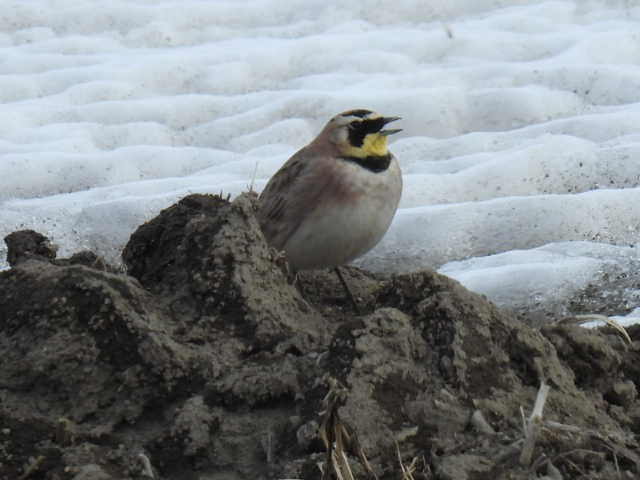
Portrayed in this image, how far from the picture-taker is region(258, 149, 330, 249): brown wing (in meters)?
5.05

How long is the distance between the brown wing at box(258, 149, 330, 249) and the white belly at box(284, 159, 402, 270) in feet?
0.14

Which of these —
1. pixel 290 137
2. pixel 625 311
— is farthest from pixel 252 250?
pixel 290 137

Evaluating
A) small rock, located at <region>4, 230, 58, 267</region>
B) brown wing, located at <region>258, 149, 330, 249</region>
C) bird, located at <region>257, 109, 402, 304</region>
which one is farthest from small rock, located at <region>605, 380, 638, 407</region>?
small rock, located at <region>4, 230, 58, 267</region>

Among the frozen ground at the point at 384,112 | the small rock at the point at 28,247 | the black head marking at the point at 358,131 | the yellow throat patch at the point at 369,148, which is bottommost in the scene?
the frozen ground at the point at 384,112

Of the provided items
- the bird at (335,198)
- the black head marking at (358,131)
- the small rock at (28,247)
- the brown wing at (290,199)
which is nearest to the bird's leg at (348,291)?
the bird at (335,198)

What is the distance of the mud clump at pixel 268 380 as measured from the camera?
2.89 metres

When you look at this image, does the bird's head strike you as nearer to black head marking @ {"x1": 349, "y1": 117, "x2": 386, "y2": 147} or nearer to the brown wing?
black head marking @ {"x1": 349, "y1": 117, "x2": 386, "y2": 147}

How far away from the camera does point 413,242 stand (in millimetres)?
5758

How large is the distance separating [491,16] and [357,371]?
7.00 m

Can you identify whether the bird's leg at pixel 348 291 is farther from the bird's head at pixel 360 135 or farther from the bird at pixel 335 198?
the bird's head at pixel 360 135

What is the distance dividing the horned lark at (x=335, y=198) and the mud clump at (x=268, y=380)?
48.9 inches

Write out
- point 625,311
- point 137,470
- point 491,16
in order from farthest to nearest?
point 491,16 → point 625,311 → point 137,470

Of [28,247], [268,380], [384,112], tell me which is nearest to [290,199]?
[28,247]

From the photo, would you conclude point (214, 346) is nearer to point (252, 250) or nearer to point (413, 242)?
point (252, 250)
